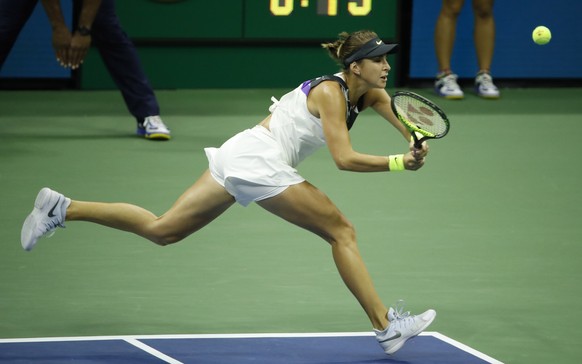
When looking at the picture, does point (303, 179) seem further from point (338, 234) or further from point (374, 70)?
point (374, 70)

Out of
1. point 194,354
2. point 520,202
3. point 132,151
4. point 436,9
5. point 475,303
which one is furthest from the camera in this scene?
point 436,9

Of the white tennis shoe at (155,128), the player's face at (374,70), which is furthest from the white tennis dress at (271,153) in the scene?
the white tennis shoe at (155,128)

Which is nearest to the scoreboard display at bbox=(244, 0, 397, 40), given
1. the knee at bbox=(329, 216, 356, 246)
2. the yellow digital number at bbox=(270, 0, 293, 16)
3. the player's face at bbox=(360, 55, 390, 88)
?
the yellow digital number at bbox=(270, 0, 293, 16)

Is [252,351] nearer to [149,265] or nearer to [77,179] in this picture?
[149,265]

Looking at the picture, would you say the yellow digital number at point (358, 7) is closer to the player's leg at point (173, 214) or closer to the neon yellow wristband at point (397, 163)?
the player's leg at point (173, 214)

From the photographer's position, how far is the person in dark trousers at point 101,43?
9.35m

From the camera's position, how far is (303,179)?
5840 millimetres

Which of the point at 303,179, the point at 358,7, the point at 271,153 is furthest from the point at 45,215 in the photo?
the point at 358,7

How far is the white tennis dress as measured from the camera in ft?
19.0

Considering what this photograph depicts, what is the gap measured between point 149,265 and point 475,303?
1.85 metres

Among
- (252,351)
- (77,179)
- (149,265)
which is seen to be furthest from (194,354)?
(77,179)

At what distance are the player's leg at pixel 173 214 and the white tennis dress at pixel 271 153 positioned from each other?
0.08 metres

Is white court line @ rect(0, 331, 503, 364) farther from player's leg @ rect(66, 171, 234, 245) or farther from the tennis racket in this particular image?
the tennis racket

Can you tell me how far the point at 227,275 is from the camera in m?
7.02
